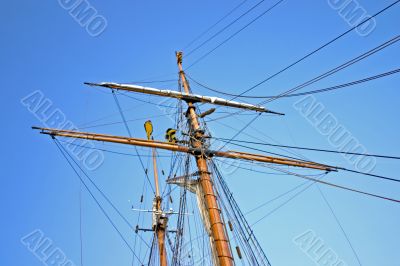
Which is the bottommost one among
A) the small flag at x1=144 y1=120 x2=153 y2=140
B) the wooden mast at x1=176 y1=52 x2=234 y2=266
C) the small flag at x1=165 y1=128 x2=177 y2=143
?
the wooden mast at x1=176 y1=52 x2=234 y2=266

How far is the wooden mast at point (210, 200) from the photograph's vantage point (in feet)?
35.5

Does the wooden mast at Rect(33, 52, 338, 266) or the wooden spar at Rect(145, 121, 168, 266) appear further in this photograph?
the wooden spar at Rect(145, 121, 168, 266)

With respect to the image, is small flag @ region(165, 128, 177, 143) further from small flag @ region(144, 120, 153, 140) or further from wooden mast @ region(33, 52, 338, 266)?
small flag @ region(144, 120, 153, 140)

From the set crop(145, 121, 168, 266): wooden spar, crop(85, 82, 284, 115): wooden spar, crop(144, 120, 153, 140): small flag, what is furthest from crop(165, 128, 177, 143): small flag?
crop(144, 120, 153, 140): small flag

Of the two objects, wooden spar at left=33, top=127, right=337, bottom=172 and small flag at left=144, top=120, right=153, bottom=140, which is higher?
small flag at left=144, top=120, right=153, bottom=140

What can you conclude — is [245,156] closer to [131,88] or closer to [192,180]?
[192,180]

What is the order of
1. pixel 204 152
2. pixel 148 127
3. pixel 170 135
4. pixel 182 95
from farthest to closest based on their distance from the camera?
1. pixel 148 127
2. pixel 182 95
3. pixel 170 135
4. pixel 204 152

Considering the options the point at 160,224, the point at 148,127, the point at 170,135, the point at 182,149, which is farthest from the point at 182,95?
the point at 160,224

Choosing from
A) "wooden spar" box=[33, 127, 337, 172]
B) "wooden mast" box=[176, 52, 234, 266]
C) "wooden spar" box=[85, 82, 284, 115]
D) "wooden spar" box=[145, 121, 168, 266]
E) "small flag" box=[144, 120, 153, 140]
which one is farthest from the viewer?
"small flag" box=[144, 120, 153, 140]

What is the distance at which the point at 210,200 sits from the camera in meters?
12.2

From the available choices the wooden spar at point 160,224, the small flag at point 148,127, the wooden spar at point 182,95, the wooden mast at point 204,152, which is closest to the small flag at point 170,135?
the wooden mast at point 204,152

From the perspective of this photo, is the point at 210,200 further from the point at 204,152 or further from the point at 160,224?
the point at 160,224

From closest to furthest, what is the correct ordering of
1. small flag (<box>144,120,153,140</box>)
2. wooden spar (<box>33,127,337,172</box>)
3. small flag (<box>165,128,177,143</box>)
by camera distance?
wooden spar (<box>33,127,337,172</box>)
small flag (<box>165,128,177,143</box>)
small flag (<box>144,120,153,140</box>)

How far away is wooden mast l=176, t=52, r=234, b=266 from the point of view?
1081 centimetres
